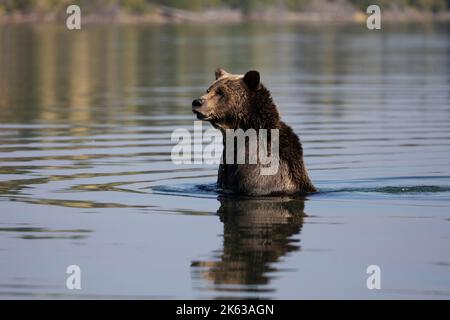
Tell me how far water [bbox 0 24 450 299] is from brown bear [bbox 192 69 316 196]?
31 cm

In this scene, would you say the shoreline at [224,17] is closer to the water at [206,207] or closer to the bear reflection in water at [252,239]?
the water at [206,207]

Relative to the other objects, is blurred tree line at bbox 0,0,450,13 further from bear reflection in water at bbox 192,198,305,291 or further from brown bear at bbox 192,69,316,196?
bear reflection in water at bbox 192,198,305,291

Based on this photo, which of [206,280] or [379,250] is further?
[379,250]

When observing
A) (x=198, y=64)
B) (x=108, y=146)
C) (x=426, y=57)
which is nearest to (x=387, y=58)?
(x=426, y=57)

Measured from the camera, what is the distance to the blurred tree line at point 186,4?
13250cm

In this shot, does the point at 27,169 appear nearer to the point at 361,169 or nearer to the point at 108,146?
the point at 108,146

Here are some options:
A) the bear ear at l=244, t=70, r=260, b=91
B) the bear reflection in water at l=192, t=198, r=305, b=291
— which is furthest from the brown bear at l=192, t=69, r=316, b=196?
the bear reflection in water at l=192, t=198, r=305, b=291

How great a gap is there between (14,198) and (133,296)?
569 centimetres

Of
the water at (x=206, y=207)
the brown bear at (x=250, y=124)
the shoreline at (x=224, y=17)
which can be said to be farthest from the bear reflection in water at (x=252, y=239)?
the shoreline at (x=224, y=17)

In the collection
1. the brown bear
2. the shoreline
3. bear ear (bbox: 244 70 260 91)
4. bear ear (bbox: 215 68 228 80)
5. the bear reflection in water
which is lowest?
the bear reflection in water

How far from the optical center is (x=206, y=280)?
12.2 m

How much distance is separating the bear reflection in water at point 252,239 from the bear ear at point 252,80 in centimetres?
143

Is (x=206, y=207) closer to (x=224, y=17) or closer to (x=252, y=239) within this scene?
(x=252, y=239)

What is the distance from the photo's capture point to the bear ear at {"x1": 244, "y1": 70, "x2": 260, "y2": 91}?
52.8 feet
